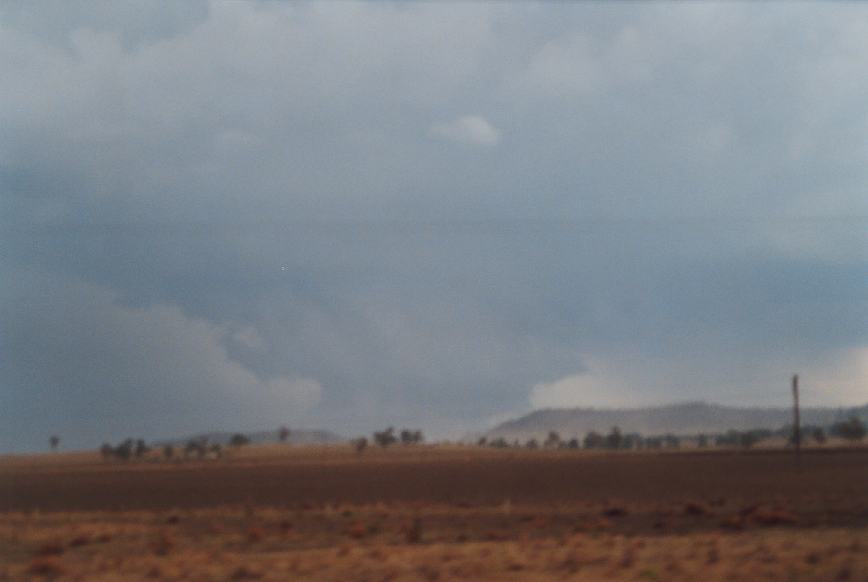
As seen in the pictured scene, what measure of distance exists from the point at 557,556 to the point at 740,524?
479 inches

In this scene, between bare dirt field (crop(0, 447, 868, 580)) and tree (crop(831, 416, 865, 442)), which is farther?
tree (crop(831, 416, 865, 442))

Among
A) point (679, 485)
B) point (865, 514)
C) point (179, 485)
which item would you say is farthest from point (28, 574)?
point (179, 485)

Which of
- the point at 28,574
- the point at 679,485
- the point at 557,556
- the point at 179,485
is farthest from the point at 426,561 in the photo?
the point at 179,485

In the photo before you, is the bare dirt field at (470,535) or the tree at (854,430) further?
the tree at (854,430)

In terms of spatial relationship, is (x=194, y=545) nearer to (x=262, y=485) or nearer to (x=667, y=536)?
(x=667, y=536)

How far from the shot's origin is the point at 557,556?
24453 mm

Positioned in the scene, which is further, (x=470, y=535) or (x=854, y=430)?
(x=854, y=430)

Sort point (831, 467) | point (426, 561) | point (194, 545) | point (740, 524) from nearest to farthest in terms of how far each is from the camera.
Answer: point (426, 561) → point (194, 545) → point (740, 524) → point (831, 467)

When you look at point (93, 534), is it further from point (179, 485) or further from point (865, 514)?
point (179, 485)

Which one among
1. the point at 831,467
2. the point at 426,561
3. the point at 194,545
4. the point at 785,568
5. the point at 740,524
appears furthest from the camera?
the point at 831,467

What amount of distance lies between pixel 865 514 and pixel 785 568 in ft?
60.0

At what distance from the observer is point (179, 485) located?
284 feet

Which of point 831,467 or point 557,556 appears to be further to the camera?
point 831,467

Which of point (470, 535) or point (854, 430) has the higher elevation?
point (854, 430)
